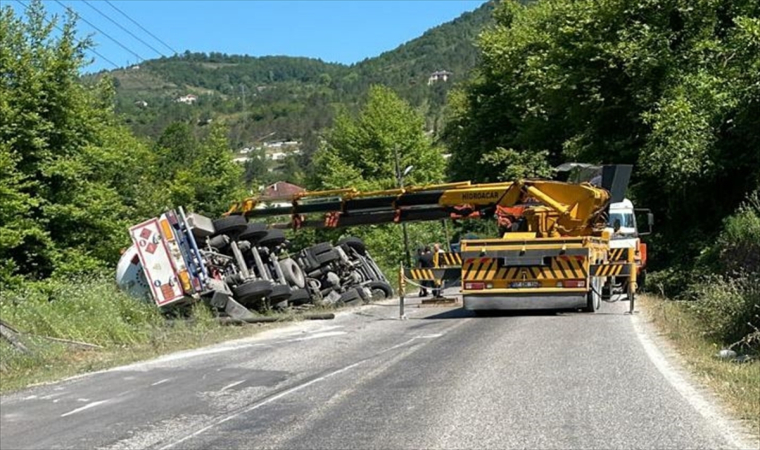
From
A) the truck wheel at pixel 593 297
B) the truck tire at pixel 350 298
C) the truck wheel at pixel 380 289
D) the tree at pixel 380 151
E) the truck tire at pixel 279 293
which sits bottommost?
the truck wheel at pixel 593 297

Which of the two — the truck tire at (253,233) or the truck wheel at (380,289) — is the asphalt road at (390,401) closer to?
the truck tire at (253,233)

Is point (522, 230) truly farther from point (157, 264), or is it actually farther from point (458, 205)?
point (157, 264)

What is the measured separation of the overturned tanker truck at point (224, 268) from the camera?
1983cm

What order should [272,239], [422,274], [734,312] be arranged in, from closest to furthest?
[734,312]
[422,274]
[272,239]

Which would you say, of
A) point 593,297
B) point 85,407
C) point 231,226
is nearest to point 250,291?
point 231,226

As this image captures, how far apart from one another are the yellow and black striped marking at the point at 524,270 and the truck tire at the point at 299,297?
6.23 meters

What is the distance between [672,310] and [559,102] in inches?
924

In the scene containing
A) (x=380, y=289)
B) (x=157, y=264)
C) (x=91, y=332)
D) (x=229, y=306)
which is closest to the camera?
(x=91, y=332)

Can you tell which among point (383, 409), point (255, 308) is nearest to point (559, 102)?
point (255, 308)

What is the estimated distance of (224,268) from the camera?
22.0 meters

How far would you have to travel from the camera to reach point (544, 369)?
34.5ft

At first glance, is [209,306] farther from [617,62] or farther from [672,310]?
[617,62]

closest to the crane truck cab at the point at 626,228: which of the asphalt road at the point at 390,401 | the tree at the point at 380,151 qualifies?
the asphalt road at the point at 390,401

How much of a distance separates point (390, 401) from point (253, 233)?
49.9 ft
